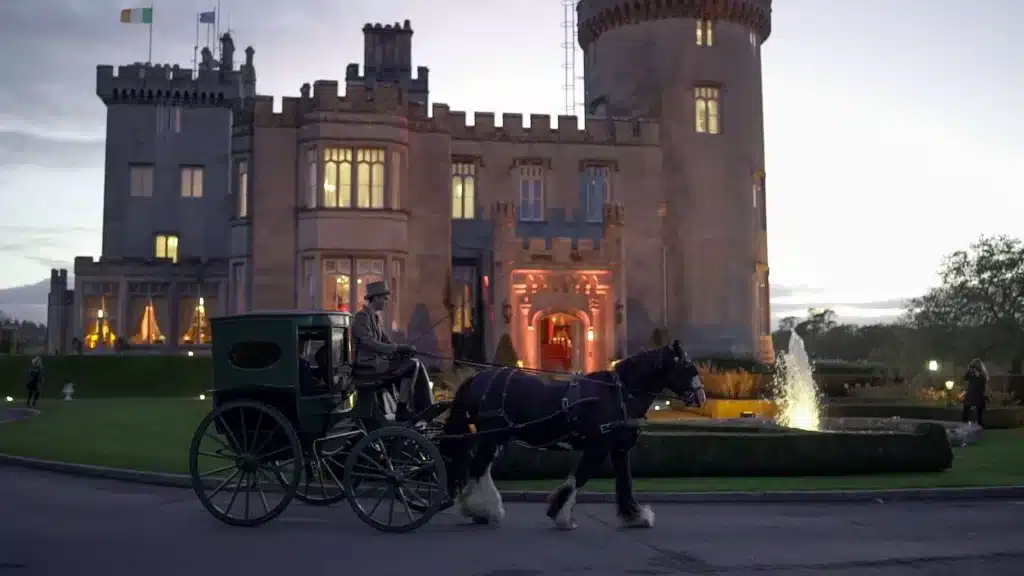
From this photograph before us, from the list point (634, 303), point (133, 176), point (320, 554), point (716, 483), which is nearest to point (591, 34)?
point (634, 303)

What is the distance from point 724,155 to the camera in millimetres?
42844

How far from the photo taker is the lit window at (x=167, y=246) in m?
55.3

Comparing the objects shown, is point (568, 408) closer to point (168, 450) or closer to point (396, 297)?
point (168, 450)

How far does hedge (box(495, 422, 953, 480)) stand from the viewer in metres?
14.7

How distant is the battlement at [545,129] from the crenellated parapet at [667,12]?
5.25 meters

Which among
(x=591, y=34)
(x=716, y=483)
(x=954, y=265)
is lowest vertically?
(x=716, y=483)

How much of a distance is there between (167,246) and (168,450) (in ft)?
132

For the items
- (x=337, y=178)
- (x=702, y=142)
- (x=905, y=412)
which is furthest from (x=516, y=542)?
(x=702, y=142)

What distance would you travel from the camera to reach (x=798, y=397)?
27953 mm

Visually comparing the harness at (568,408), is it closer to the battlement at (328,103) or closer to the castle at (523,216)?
the castle at (523,216)

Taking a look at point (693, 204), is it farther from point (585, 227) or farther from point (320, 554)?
point (320, 554)

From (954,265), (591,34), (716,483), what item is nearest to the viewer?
(716,483)

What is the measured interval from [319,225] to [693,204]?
Result: 54.9ft

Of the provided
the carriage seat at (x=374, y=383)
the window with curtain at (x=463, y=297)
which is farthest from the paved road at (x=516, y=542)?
the window with curtain at (x=463, y=297)
